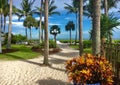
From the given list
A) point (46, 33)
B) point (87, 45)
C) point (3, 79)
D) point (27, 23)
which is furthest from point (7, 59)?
point (27, 23)

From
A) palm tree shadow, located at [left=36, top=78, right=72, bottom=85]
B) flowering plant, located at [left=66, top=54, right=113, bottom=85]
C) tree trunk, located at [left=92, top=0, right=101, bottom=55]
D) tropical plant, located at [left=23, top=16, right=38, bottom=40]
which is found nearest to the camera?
flowering plant, located at [left=66, top=54, right=113, bottom=85]

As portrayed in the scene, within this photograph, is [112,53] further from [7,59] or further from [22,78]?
[7,59]

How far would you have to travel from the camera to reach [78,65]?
35.0ft

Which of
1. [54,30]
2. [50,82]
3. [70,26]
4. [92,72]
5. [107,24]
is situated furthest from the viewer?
[70,26]

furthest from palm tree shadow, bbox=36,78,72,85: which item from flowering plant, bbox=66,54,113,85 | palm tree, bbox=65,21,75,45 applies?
palm tree, bbox=65,21,75,45

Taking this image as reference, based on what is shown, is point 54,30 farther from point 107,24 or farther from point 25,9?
point 107,24

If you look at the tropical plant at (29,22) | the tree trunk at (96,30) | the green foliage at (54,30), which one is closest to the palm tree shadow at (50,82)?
the tree trunk at (96,30)

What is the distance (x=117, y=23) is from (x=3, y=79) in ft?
21.0

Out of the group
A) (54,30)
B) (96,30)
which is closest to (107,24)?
(96,30)

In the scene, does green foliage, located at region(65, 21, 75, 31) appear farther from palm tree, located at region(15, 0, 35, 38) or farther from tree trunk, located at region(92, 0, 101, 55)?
tree trunk, located at region(92, 0, 101, 55)

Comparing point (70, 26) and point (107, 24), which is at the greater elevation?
point (70, 26)

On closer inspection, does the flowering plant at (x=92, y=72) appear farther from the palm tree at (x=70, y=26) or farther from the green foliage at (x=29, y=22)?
the palm tree at (x=70, y=26)

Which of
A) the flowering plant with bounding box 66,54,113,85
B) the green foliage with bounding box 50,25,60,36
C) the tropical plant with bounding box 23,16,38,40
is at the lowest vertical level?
the flowering plant with bounding box 66,54,113,85

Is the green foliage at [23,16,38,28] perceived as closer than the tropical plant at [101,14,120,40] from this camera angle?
No
